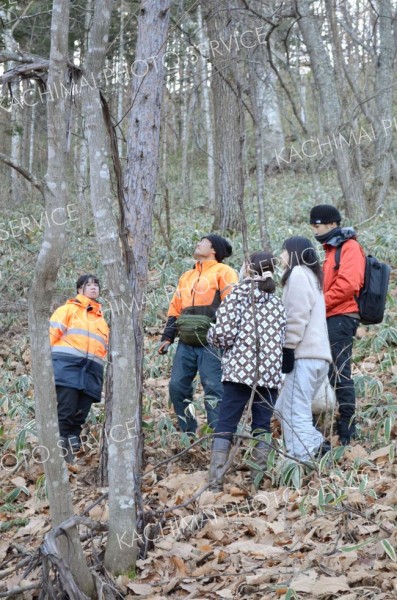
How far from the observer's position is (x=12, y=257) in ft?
39.9

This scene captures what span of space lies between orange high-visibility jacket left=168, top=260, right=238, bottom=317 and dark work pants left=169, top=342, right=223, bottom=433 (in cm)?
40

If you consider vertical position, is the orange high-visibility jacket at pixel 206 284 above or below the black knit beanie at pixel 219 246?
below

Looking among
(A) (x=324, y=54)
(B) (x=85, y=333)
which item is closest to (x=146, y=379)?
(B) (x=85, y=333)

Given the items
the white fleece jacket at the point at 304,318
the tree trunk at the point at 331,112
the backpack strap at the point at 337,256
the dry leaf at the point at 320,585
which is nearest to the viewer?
the dry leaf at the point at 320,585

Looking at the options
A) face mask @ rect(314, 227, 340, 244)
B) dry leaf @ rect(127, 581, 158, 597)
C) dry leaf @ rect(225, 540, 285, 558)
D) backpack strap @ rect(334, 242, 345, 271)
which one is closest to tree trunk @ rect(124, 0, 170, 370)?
face mask @ rect(314, 227, 340, 244)

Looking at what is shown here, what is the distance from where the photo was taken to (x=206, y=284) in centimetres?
584

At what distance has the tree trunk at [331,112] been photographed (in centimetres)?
1159

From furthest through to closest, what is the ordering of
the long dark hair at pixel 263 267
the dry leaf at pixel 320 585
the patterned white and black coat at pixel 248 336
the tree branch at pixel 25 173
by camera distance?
the long dark hair at pixel 263 267 < the patterned white and black coat at pixel 248 336 < the dry leaf at pixel 320 585 < the tree branch at pixel 25 173

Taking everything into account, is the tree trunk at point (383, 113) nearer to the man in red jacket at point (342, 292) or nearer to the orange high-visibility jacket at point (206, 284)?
the orange high-visibility jacket at point (206, 284)

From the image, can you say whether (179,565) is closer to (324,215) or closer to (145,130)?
(324,215)

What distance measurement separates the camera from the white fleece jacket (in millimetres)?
4977

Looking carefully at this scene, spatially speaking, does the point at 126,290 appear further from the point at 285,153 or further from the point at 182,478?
the point at 285,153

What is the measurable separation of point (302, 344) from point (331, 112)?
764 centimetres

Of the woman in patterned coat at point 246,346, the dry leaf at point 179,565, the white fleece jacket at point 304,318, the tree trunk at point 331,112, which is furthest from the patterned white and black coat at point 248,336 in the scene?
the tree trunk at point 331,112
